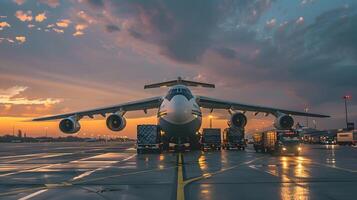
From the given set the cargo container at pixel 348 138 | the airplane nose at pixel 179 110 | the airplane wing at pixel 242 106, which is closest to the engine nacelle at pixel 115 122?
the airplane nose at pixel 179 110

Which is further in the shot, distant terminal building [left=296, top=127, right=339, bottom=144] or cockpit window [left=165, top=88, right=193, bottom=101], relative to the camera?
distant terminal building [left=296, top=127, right=339, bottom=144]

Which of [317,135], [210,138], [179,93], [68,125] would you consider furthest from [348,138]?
[68,125]

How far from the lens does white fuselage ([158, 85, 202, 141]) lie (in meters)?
32.9

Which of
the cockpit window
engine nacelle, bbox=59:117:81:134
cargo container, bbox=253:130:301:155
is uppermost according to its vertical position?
the cockpit window

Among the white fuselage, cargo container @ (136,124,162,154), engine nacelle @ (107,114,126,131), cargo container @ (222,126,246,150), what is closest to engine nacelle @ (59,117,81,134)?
engine nacelle @ (107,114,126,131)

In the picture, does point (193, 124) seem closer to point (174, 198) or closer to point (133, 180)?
point (133, 180)

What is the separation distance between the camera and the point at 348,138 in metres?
72.8

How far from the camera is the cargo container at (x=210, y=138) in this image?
42594 mm

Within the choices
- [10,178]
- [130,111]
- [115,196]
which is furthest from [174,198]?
[130,111]

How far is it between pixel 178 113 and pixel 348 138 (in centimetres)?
4997

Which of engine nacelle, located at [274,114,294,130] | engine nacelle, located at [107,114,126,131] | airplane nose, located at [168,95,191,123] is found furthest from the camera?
engine nacelle, located at [274,114,294,130]

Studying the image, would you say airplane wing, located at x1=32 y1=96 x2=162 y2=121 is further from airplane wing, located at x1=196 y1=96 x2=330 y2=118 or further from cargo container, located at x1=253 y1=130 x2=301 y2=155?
cargo container, located at x1=253 y1=130 x2=301 y2=155

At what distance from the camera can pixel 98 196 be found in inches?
440

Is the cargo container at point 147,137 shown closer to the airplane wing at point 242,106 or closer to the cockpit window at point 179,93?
the cockpit window at point 179,93
